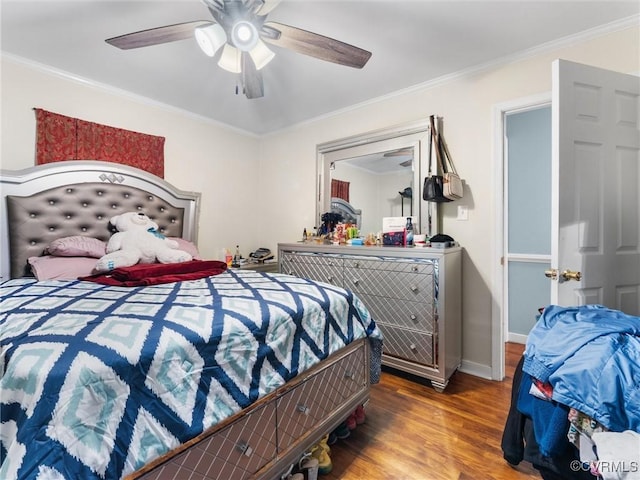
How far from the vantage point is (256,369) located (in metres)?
1.11

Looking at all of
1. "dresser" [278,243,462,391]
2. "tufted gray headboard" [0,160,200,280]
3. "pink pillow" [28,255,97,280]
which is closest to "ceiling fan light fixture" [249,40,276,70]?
"dresser" [278,243,462,391]

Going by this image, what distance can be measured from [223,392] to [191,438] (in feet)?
0.50

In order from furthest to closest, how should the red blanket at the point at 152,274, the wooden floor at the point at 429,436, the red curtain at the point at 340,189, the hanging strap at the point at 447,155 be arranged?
the red curtain at the point at 340,189, the hanging strap at the point at 447,155, the red blanket at the point at 152,274, the wooden floor at the point at 429,436

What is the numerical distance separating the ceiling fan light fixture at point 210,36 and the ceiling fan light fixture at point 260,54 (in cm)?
18

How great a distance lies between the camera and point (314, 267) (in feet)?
9.02

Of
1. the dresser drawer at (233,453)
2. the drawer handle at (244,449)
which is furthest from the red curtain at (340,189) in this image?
the drawer handle at (244,449)

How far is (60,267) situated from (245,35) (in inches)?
74.6

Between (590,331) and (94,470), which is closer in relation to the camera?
(94,470)

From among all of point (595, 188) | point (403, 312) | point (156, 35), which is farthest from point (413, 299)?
point (156, 35)

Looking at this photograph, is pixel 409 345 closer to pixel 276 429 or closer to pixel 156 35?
pixel 276 429

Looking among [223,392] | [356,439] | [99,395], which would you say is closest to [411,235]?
[356,439]

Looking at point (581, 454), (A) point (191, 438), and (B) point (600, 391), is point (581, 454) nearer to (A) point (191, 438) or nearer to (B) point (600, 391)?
(B) point (600, 391)

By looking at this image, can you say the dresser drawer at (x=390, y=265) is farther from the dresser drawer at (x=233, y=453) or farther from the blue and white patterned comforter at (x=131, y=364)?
the dresser drawer at (x=233, y=453)

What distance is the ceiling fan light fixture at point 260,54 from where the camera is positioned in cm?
173
